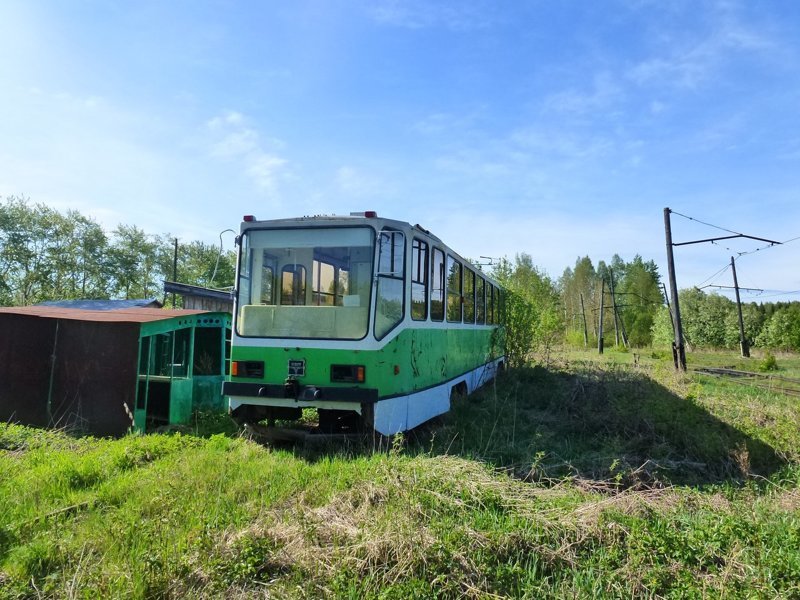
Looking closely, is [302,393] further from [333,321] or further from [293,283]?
[293,283]

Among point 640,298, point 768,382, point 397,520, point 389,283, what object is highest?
point 640,298

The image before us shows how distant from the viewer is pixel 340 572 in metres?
3.67

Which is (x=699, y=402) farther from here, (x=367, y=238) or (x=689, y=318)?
(x=689, y=318)

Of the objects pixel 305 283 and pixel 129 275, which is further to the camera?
pixel 129 275

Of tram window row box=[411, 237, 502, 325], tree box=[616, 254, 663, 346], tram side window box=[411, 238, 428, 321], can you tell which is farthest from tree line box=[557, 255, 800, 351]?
tram side window box=[411, 238, 428, 321]

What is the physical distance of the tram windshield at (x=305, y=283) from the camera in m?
6.95

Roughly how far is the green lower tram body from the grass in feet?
1.69

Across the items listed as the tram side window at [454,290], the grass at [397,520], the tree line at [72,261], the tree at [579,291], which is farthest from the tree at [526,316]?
the tree at [579,291]

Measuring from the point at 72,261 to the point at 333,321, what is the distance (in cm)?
4339

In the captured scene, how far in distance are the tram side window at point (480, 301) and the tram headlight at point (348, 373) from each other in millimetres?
5474

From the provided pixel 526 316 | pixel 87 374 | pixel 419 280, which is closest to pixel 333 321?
pixel 419 280

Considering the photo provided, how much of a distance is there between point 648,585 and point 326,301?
4.85 metres

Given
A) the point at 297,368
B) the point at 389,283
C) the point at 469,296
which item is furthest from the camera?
the point at 469,296

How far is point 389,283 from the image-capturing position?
7.02 meters
